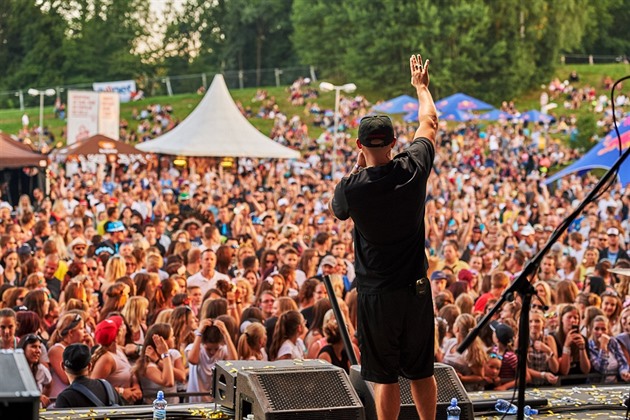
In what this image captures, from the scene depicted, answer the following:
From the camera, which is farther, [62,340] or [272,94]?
[272,94]

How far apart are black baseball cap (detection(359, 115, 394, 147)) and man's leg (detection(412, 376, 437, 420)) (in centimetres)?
110

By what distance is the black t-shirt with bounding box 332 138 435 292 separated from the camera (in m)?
4.98

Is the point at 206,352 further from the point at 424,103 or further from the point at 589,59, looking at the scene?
the point at 589,59

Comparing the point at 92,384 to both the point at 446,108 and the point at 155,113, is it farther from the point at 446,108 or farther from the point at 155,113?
the point at 155,113

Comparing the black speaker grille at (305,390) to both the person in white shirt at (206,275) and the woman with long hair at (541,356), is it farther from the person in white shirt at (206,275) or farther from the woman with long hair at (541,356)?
the person in white shirt at (206,275)

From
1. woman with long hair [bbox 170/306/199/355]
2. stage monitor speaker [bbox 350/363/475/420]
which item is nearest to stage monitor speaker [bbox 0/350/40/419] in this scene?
stage monitor speaker [bbox 350/363/475/420]

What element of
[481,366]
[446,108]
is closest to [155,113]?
[446,108]

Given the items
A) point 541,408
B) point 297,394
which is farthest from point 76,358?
point 541,408

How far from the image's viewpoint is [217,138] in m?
24.9

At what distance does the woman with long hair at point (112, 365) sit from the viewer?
7180 mm

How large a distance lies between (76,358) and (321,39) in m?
60.6

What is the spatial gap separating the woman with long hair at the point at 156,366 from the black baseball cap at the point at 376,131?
2.92 metres

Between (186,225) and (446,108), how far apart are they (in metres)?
20.2

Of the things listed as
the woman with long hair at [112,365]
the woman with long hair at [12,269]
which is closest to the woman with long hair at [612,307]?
the woman with long hair at [112,365]
